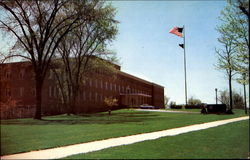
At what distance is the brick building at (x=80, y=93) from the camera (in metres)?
40.7

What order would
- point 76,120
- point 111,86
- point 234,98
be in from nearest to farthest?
point 76,120, point 111,86, point 234,98

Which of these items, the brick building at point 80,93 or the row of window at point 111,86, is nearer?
the brick building at point 80,93

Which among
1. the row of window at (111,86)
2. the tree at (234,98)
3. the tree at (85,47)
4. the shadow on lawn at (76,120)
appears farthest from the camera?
the tree at (234,98)

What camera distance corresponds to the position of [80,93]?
51.3m

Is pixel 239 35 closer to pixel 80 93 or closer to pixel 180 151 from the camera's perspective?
pixel 180 151

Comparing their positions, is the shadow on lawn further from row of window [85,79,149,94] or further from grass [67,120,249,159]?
row of window [85,79,149,94]

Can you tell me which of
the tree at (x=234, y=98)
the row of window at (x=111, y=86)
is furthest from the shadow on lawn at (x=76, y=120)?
the tree at (x=234, y=98)

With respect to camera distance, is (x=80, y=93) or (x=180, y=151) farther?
(x=80, y=93)

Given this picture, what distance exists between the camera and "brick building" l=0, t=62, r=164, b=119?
134ft

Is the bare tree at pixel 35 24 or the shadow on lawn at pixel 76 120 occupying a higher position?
the bare tree at pixel 35 24

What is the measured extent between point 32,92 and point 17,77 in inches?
123

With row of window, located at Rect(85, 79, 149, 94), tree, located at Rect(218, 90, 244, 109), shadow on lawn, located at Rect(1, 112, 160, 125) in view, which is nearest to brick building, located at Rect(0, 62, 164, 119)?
row of window, located at Rect(85, 79, 149, 94)

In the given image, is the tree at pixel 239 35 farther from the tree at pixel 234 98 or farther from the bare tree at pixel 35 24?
the tree at pixel 234 98

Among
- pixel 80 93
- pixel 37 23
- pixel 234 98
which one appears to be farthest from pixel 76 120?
pixel 234 98
